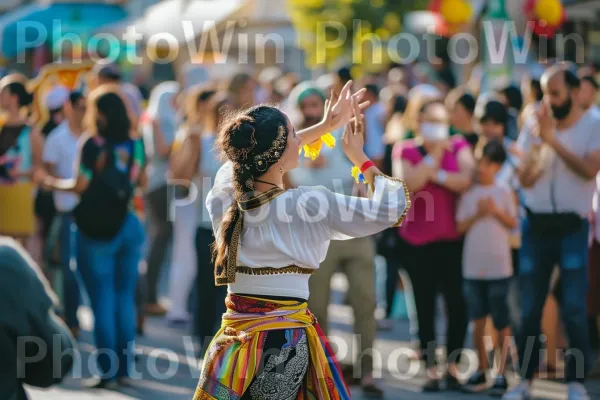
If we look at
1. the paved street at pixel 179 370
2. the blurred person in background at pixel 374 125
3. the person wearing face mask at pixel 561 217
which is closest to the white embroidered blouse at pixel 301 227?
the person wearing face mask at pixel 561 217

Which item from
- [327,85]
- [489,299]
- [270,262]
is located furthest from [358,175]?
[327,85]

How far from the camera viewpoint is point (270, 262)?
188 inches

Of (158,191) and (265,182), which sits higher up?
(265,182)

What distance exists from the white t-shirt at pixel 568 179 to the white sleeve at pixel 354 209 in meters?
3.21

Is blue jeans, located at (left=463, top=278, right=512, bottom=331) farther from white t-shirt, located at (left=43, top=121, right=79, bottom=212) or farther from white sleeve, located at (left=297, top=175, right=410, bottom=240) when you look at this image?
white sleeve, located at (left=297, top=175, right=410, bottom=240)

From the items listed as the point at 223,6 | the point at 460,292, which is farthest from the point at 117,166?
the point at 223,6

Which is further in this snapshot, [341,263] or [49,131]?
[49,131]

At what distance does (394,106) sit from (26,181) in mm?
3568

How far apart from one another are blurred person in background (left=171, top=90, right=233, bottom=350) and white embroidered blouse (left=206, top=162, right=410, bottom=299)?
12.4ft

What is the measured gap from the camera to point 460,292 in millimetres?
8523

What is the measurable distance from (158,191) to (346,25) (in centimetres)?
1269

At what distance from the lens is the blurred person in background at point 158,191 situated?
11.3 meters

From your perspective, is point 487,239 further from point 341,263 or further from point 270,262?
point 270,262

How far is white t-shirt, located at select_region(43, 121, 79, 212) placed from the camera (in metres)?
9.90
